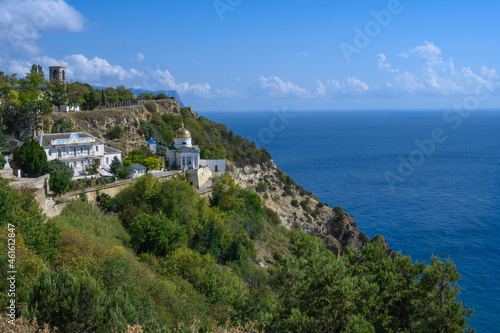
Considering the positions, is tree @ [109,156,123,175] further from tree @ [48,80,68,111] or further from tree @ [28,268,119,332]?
tree @ [28,268,119,332]

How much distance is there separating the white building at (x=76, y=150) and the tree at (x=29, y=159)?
286cm

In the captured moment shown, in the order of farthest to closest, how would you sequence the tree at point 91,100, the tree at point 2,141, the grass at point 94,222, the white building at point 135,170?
the tree at point 91,100 < the tree at point 2,141 < the white building at point 135,170 < the grass at point 94,222

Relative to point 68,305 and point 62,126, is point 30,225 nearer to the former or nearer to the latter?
point 68,305

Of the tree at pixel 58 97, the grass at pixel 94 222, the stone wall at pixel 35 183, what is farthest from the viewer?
the tree at pixel 58 97

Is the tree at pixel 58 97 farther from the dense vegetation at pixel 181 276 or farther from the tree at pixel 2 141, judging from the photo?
the dense vegetation at pixel 181 276

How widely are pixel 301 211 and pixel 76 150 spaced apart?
3051 centimetres

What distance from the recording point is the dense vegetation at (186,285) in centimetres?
1286

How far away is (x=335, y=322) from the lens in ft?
42.8

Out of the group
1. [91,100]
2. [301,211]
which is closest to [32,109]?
[91,100]

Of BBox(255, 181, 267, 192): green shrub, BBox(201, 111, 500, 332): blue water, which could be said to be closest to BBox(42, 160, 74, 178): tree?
BBox(255, 181, 267, 192): green shrub

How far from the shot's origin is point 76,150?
36.9 meters

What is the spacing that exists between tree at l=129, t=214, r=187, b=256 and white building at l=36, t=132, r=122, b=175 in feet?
41.9

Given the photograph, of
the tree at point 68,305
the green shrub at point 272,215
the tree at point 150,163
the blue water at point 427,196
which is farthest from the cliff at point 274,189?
the tree at point 68,305

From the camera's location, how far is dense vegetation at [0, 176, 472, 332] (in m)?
12.9
